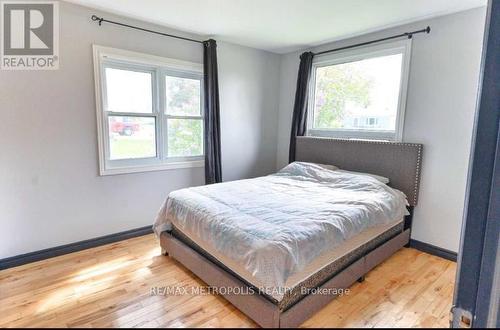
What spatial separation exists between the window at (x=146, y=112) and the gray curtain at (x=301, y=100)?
4.45ft

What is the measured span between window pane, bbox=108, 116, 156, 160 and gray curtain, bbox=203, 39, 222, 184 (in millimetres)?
672

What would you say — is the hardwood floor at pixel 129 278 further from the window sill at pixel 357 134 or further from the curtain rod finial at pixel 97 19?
the curtain rod finial at pixel 97 19

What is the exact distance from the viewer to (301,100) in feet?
12.7

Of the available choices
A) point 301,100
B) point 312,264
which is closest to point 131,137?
point 301,100

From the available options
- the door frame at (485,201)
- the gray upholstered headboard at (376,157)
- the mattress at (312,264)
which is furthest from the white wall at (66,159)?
the door frame at (485,201)

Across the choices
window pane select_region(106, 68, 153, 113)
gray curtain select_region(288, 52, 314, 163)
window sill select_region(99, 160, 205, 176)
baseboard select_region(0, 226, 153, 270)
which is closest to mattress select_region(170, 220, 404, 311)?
baseboard select_region(0, 226, 153, 270)

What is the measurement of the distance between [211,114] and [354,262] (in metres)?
2.36

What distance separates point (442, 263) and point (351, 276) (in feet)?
3.94

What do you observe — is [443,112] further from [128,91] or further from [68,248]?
[68,248]

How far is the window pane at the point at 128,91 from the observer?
2914mm

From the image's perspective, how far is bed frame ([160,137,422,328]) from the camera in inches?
61.8

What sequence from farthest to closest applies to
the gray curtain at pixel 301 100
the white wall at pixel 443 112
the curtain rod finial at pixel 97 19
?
the gray curtain at pixel 301 100 < the curtain rod finial at pixel 97 19 < the white wall at pixel 443 112

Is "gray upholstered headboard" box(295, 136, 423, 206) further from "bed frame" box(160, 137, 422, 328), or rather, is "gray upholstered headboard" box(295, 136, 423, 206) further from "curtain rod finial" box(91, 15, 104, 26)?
"curtain rod finial" box(91, 15, 104, 26)

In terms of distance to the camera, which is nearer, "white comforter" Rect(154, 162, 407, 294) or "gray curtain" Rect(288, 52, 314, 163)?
"white comforter" Rect(154, 162, 407, 294)
